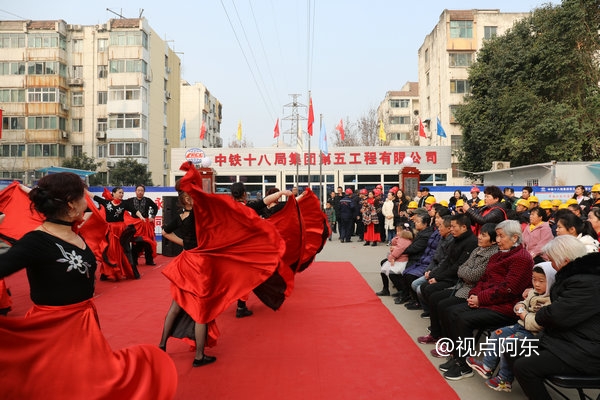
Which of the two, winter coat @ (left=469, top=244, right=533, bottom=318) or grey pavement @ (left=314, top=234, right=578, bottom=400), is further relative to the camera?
winter coat @ (left=469, top=244, right=533, bottom=318)

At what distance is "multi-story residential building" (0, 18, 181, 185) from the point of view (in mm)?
33562

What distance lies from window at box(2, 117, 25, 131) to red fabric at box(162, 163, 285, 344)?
3522cm

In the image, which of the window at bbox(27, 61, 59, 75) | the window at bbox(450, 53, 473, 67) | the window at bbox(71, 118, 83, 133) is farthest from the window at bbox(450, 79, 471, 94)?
the window at bbox(27, 61, 59, 75)

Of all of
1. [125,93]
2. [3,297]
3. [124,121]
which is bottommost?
[3,297]

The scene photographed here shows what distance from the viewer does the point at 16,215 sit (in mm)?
6840

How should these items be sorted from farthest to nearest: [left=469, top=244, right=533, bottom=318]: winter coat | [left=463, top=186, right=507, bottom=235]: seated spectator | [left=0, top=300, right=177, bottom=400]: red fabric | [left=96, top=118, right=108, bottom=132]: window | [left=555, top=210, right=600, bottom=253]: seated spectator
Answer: [left=96, top=118, right=108, bottom=132]: window < [left=463, top=186, right=507, bottom=235]: seated spectator < [left=555, top=210, right=600, bottom=253]: seated spectator < [left=469, top=244, right=533, bottom=318]: winter coat < [left=0, top=300, right=177, bottom=400]: red fabric

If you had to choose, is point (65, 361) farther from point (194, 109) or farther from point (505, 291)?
point (194, 109)

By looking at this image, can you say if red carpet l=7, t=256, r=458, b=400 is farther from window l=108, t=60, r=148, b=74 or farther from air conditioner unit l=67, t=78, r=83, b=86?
air conditioner unit l=67, t=78, r=83, b=86

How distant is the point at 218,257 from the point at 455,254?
2440 mm

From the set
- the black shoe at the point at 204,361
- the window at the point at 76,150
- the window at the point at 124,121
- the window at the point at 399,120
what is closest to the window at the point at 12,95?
the window at the point at 76,150

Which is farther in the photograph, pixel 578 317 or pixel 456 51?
pixel 456 51

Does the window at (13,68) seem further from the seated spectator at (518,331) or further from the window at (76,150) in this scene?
the seated spectator at (518,331)

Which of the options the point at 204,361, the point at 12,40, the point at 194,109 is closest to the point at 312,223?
the point at 204,361

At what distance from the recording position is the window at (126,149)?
34.2 metres
